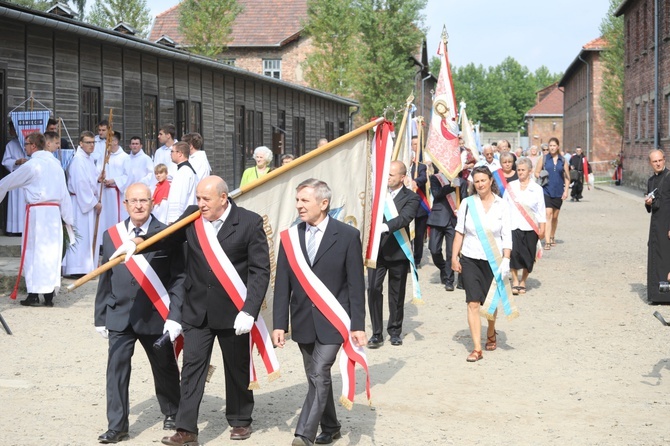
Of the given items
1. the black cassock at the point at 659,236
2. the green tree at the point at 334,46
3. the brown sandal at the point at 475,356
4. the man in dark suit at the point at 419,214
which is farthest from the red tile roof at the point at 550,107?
the brown sandal at the point at 475,356

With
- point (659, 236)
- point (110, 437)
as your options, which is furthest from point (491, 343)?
point (110, 437)

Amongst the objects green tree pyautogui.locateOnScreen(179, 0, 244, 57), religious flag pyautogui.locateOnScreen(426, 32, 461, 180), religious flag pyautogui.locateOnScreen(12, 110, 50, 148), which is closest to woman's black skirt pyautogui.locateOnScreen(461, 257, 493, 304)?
religious flag pyautogui.locateOnScreen(426, 32, 461, 180)

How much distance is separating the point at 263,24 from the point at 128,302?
185 feet

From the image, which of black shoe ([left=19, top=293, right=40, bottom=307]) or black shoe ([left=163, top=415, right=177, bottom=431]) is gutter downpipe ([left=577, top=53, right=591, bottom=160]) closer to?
black shoe ([left=19, top=293, right=40, bottom=307])

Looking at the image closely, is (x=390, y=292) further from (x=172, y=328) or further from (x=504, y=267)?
(x=172, y=328)

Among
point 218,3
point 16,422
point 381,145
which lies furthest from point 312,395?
point 218,3

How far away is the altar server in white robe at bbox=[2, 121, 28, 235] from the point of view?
56.0 ft

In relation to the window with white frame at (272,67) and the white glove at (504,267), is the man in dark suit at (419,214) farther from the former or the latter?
the window with white frame at (272,67)

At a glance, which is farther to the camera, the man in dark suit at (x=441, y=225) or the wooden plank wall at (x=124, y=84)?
the wooden plank wall at (x=124, y=84)

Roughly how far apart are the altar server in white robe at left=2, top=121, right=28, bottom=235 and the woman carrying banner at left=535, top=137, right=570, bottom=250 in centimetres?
891

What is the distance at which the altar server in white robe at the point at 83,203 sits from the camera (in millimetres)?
14953

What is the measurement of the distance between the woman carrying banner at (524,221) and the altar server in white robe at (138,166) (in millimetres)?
5921

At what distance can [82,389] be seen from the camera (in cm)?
822

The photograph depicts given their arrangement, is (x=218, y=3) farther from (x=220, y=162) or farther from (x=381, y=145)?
(x=381, y=145)
